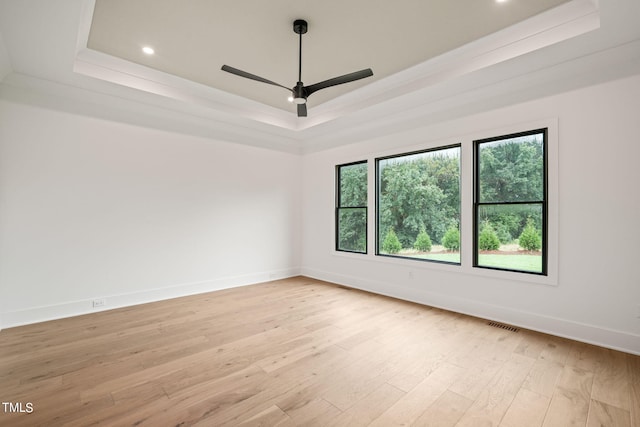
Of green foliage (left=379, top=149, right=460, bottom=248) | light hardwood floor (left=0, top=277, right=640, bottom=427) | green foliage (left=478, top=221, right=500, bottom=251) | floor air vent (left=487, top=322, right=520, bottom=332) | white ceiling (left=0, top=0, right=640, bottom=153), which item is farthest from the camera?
green foliage (left=379, top=149, right=460, bottom=248)

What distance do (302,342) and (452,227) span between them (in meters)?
2.56

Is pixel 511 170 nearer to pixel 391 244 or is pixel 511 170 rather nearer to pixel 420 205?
pixel 420 205

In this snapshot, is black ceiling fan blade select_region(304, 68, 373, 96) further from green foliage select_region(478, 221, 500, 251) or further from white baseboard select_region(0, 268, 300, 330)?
white baseboard select_region(0, 268, 300, 330)

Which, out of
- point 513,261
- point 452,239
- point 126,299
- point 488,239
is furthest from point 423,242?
point 126,299

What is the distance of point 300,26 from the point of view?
114 inches

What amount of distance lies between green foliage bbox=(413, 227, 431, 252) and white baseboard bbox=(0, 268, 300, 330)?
9.00 ft

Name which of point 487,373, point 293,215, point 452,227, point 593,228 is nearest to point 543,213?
point 593,228

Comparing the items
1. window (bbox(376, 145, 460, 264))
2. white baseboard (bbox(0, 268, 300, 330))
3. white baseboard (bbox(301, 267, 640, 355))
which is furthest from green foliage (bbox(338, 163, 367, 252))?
white baseboard (bbox(0, 268, 300, 330))

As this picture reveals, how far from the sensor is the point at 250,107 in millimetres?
4844

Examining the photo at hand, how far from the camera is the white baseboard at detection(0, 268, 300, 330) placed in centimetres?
Result: 341

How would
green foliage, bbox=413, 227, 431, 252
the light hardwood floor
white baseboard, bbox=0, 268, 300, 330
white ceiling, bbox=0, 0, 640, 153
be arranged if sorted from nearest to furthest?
the light hardwood floor < white ceiling, bbox=0, 0, 640, 153 < white baseboard, bbox=0, 268, 300, 330 < green foliage, bbox=413, 227, 431, 252

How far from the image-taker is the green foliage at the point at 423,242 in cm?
440

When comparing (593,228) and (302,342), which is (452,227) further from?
(302,342)

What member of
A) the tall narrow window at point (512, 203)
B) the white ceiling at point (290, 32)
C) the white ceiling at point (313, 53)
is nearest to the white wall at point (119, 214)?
the white ceiling at point (313, 53)
